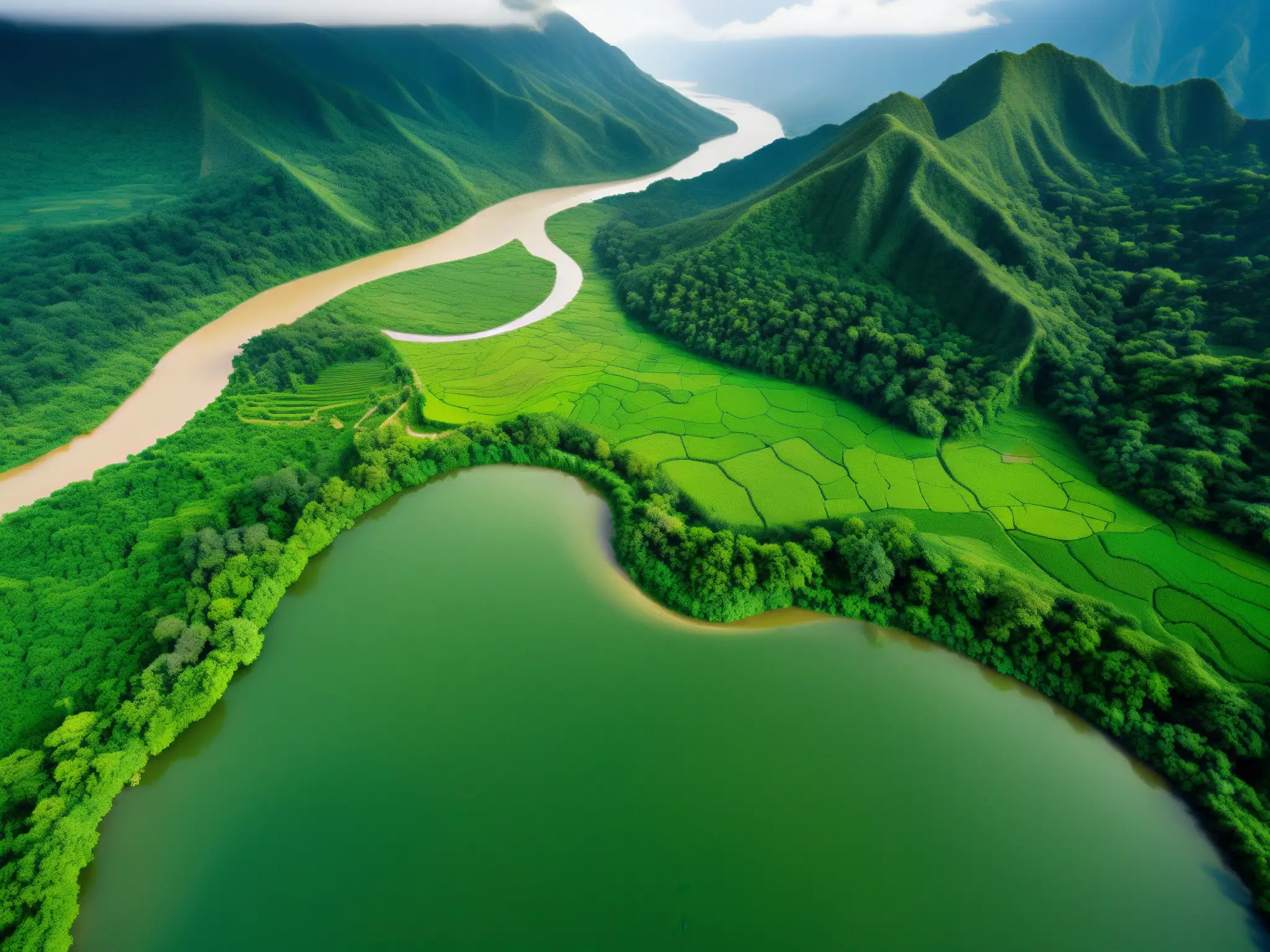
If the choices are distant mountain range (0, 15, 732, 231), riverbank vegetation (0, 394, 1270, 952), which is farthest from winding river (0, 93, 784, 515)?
distant mountain range (0, 15, 732, 231)

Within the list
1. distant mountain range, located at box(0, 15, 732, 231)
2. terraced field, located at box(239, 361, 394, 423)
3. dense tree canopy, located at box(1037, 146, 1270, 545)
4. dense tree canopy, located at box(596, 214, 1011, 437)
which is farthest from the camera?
distant mountain range, located at box(0, 15, 732, 231)

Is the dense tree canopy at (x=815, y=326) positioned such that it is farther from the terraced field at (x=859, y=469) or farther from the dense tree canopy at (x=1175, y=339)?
the dense tree canopy at (x=1175, y=339)

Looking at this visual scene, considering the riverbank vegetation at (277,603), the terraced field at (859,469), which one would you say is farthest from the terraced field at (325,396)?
the riverbank vegetation at (277,603)

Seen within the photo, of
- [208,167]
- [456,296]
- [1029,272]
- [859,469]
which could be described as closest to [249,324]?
[456,296]

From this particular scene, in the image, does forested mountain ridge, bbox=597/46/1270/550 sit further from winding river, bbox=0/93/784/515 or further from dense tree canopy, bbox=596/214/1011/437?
winding river, bbox=0/93/784/515

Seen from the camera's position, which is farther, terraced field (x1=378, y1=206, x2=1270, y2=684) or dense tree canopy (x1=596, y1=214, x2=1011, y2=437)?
dense tree canopy (x1=596, y1=214, x2=1011, y2=437)

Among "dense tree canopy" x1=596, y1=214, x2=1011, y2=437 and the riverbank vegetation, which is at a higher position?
"dense tree canopy" x1=596, y1=214, x2=1011, y2=437

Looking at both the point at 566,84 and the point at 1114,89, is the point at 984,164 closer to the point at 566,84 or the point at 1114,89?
the point at 1114,89

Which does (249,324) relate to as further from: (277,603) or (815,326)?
(815,326)
